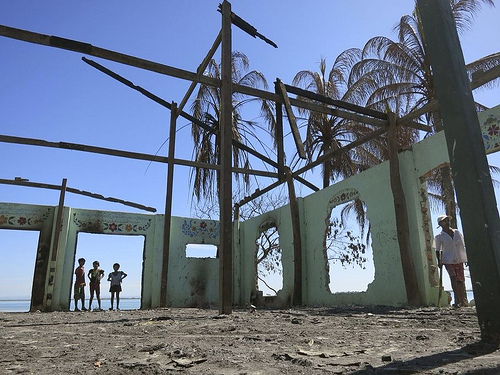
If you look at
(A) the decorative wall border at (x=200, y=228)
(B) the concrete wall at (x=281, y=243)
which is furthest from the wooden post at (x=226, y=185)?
(A) the decorative wall border at (x=200, y=228)

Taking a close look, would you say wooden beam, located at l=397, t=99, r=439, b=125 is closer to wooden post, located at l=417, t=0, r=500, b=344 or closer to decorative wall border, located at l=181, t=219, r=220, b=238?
wooden post, located at l=417, t=0, r=500, b=344

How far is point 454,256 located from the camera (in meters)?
6.47

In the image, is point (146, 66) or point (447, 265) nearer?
point (146, 66)

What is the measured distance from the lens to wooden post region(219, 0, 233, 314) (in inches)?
227

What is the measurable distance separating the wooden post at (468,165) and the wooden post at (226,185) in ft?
11.8

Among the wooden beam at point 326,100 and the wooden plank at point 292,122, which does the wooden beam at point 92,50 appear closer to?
the wooden plank at point 292,122

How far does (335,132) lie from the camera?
14.8 metres

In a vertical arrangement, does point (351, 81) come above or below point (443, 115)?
above

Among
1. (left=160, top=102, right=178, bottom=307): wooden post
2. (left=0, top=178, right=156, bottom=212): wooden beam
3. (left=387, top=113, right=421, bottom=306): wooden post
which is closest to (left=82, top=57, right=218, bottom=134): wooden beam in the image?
(left=160, top=102, right=178, bottom=307): wooden post

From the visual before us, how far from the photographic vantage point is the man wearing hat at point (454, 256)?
21.2ft

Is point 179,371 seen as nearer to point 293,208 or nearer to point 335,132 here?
point 293,208

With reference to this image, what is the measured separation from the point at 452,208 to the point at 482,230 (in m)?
12.5

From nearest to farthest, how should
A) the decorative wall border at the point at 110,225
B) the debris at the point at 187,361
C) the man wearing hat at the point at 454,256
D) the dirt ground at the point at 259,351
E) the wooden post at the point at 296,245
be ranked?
the dirt ground at the point at 259,351
the debris at the point at 187,361
the man wearing hat at the point at 454,256
the wooden post at the point at 296,245
the decorative wall border at the point at 110,225

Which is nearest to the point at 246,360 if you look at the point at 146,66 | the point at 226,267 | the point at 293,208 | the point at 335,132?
the point at 226,267
